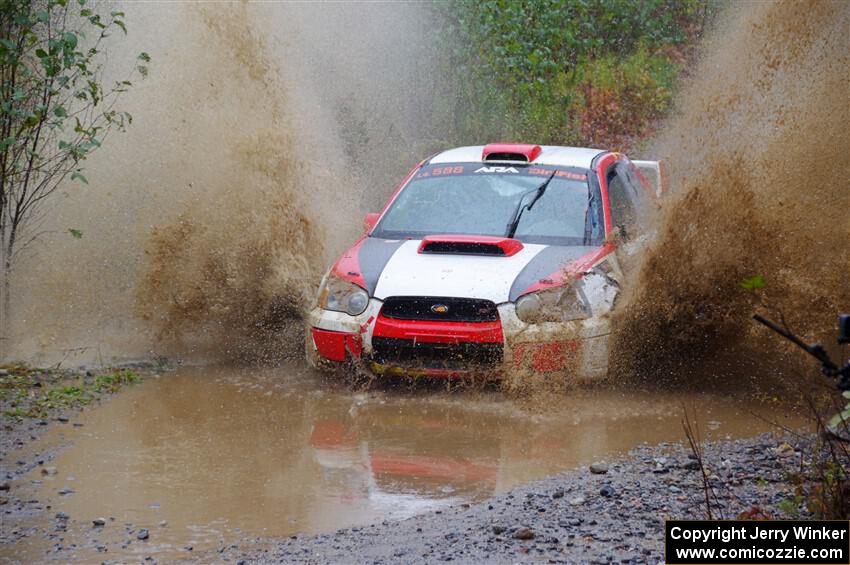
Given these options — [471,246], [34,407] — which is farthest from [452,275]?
[34,407]

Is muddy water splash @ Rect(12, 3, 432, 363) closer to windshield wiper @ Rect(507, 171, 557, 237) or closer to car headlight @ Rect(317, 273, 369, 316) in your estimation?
car headlight @ Rect(317, 273, 369, 316)

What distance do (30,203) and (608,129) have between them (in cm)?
979

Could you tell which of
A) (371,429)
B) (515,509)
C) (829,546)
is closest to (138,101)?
(371,429)

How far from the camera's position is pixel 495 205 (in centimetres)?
900

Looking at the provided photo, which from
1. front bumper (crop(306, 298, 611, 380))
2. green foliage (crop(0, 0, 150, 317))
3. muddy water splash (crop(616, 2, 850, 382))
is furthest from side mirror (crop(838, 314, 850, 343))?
green foliage (crop(0, 0, 150, 317))

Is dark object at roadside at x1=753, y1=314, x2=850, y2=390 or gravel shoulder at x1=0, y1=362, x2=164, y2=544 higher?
dark object at roadside at x1=753, y1=314, x2=850, y2=390

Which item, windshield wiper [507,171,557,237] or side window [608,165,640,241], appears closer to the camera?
windshield wiper [507,171,557,237]

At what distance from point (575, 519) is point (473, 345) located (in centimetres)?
281

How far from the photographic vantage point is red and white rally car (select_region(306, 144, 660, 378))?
25.5 feet

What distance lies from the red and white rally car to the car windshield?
0.04 ft

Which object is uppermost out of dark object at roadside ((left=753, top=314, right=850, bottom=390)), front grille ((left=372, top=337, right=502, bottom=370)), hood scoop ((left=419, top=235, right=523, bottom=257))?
dark object at roadside ((left=753, top=314, right=850, bottom=390))

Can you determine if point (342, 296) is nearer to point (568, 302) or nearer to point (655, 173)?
point (568, 302)

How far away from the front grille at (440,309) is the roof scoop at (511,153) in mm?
1958

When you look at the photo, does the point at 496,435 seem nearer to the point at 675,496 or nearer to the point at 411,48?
the point at 675,496
